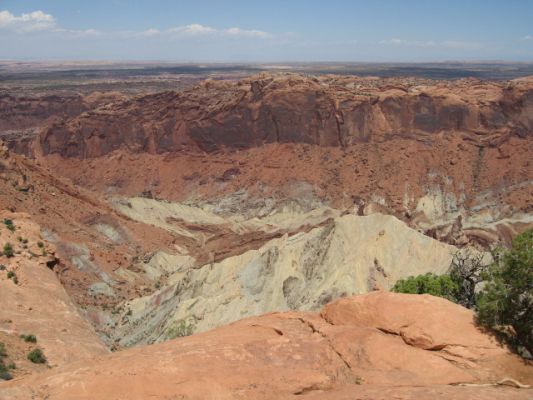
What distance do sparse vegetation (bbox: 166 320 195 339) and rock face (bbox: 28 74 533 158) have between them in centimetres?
5301

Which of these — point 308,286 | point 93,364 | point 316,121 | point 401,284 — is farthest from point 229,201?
point 93,364

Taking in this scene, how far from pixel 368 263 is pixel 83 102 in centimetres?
10006

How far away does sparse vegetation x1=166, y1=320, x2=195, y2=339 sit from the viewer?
36509mm

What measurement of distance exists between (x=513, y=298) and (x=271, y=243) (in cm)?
3572

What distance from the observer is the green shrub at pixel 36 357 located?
20359 mm

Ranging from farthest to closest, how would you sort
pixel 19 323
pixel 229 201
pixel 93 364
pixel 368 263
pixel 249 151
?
pixel 249 151
pixel 229 201
pixel 368 263
pixel 19 323
pixel 93 364

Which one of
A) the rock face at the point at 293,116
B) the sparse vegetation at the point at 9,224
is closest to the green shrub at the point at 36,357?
the sparse vegetation at the point at 9,224

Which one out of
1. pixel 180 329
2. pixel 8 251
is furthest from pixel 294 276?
pixel 8 251

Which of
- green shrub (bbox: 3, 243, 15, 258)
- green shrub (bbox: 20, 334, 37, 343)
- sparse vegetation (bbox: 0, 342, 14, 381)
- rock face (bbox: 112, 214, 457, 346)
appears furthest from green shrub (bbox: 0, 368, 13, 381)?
rock face (bbox: 112, 214, 457, 346)

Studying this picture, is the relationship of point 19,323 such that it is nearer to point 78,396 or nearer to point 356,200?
point 78,396

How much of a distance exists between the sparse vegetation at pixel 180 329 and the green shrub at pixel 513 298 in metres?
23.3

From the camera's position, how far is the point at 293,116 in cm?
8575

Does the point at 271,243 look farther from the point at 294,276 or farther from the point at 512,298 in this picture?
the point at 512,298

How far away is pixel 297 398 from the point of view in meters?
13.2
